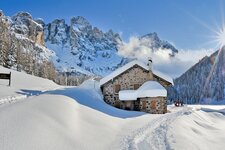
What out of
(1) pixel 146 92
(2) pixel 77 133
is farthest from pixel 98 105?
(2) pixel 77 133

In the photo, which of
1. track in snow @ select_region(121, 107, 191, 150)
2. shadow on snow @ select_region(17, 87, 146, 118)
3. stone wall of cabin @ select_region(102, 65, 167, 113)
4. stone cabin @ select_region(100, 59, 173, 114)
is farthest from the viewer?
stone wall of cabin @ select_region(102, 65, 167, 113)

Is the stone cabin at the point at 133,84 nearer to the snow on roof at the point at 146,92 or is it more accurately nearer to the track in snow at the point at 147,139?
the snow on roof at the point at 146,92

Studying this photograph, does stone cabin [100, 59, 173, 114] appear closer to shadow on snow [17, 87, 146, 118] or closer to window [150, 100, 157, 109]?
window [150, 100, 157, 109]

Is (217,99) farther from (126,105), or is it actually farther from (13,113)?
(13,113)

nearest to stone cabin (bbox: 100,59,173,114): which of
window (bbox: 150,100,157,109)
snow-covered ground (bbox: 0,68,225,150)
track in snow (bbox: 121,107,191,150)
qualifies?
window (bbox: 150,100,157,109)

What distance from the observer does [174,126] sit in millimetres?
20094

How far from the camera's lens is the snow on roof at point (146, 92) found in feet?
109

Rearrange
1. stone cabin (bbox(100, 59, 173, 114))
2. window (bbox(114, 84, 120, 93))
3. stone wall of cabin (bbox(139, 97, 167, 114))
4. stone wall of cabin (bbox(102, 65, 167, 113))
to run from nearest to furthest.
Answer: stone wall of cabin (bbox(139, 97, 167, 114)), stone cabin (bbox(100, 59, 173, 114)), stone wall of cabin (bbox(102, 65, 167, 113)), window (bbox(114, 84, 120, 93))

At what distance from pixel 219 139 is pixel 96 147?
8837mm

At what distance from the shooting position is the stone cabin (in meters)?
34.0

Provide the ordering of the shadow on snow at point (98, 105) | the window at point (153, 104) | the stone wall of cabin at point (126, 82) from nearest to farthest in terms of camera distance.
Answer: the shadow on snow at point (98, 105), the window at point (153, 104), the stone wall of cabin at point (126, 82)

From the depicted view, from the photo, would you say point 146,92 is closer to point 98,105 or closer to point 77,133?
point 98,105

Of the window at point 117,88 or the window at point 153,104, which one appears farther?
the window at point 117,88

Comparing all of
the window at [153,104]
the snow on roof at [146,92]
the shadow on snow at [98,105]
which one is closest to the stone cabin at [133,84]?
the snow on roof at [146,92]
